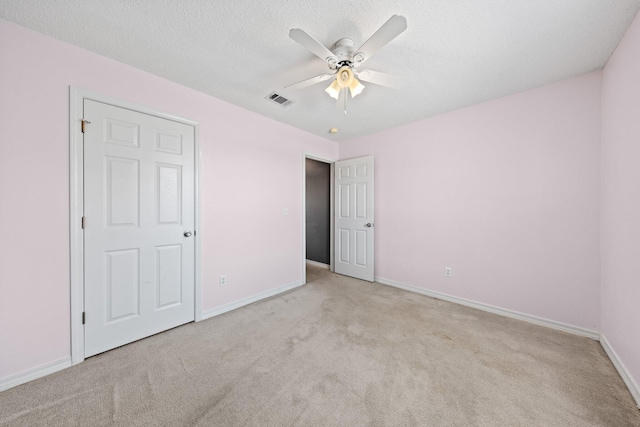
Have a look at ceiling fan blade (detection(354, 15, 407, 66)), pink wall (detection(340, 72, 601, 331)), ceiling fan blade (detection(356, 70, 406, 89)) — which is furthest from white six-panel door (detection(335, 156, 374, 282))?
ceiling fan blade (detection(354, 15, 407, 66))

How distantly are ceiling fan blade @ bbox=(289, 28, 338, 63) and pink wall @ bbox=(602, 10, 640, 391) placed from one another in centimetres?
198

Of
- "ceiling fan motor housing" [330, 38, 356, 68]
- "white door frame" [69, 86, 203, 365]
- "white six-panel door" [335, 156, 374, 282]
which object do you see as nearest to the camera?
"ceiling fan motor housing" [330, 38, 356, 68]

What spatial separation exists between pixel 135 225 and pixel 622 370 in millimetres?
3918

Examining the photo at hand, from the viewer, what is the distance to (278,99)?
2.59 meters

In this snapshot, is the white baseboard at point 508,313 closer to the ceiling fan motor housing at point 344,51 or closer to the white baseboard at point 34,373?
the ceiling fan motor housing at point 344,51

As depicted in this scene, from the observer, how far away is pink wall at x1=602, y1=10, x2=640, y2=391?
Result: 150cm

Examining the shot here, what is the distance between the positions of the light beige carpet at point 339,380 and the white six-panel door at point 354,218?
1496mm

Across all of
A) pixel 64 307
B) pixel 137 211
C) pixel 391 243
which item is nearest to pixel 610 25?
pixel 391 243

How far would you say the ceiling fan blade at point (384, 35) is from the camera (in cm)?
124

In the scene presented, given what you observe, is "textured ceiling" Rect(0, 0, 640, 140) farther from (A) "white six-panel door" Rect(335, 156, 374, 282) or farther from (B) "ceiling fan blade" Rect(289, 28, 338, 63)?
(A) "white six-panel door" Rect(335, 156, 374, 282)

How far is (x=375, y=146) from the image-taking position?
3.73 metres

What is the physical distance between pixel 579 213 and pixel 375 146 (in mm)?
2446

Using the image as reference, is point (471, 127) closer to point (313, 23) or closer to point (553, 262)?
point (553, 262)

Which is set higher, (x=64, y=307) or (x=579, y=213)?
(x=579, y=213)
